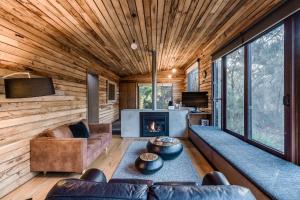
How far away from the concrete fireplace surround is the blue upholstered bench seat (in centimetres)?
240

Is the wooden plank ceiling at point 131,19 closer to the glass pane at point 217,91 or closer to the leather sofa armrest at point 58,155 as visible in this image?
the glass pane at point 217,91

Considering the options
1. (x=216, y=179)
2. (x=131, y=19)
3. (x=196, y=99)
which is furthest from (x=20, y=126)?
(x=196, y=99)

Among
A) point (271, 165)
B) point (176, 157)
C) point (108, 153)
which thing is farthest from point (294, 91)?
point (108, 153)

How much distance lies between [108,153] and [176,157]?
159 centimetres

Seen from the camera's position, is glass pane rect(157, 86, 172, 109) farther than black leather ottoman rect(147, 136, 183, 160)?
Yes

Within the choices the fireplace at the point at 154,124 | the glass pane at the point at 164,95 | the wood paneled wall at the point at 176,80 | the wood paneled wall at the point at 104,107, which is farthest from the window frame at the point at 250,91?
the glass pane at the point at 164,95

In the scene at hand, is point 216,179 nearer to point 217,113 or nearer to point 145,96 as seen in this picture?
point 217,113

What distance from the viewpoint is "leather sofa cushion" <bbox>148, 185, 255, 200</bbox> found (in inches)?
38.2

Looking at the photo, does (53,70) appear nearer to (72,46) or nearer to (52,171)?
(72,46)

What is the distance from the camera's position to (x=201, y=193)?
3.27ft

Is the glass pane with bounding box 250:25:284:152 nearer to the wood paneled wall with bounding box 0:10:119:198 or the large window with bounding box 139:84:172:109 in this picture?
the wood paneled wall with bounding box 0:10:119:198

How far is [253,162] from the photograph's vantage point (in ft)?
7.73

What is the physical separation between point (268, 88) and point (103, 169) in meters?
3.01

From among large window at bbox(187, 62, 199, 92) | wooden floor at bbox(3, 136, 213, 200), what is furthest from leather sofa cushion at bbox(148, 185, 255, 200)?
large window at bbox(187, 62, 199, 92)
